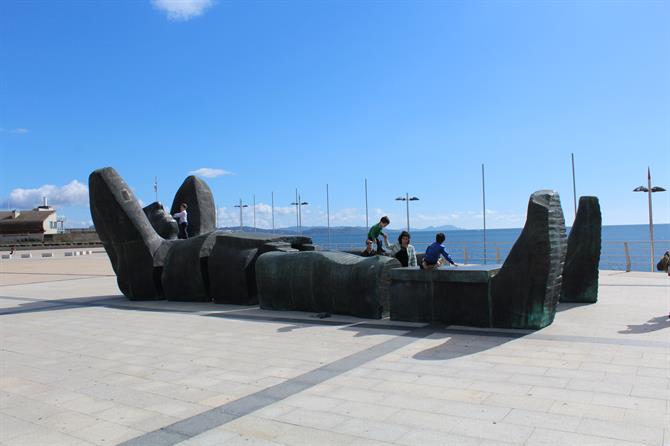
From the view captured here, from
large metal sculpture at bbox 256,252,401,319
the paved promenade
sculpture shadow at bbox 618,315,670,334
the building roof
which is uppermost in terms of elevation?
the building roof

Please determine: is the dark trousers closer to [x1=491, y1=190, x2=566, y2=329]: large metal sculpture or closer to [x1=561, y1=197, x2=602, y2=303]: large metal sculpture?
[x1=491, y1=190, x2=566, y2=329]: large metal sculpture

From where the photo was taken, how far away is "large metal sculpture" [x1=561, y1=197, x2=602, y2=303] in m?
10.1

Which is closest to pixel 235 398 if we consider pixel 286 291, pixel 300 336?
pixel 300 336

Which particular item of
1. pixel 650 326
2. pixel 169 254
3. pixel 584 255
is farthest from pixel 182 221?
pixel 650 326

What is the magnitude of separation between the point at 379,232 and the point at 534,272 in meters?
3.81

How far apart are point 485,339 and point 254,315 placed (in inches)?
176

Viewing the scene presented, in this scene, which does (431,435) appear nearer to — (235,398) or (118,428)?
(235,398)

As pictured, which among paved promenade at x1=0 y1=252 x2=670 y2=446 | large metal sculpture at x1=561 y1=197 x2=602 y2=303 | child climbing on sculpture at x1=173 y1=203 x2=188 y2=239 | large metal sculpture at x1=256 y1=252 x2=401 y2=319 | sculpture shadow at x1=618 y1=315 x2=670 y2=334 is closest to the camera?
paved promenade at x1=0 y1=252 x2=670 y2=446

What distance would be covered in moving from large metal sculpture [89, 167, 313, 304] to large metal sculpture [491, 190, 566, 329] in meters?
5.12

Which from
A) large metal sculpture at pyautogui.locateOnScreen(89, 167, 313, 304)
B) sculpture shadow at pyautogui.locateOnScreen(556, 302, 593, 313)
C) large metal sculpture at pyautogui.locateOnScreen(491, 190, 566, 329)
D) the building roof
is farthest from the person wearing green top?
the building roof

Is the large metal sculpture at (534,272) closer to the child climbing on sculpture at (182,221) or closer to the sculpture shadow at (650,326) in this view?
the sculpture shadow at (650,326)

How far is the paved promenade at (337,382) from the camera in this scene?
4203 millimetres

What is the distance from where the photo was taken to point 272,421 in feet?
14.7

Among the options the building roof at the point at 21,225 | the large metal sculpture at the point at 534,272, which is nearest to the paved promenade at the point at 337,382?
the large metal sculpture at the point at 534,272
